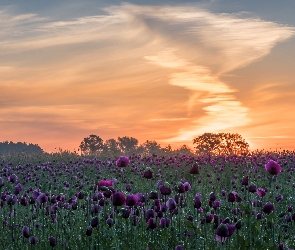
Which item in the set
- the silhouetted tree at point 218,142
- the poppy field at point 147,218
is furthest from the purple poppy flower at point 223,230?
the silhouetted tree at point 218,142

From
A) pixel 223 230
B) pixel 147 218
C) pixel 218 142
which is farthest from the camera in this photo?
pixel 218 142

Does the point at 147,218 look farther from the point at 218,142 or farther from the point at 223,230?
the point at 218,142

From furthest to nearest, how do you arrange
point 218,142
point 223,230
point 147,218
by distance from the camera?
point 218,142 → point 147,218 → point 223,230

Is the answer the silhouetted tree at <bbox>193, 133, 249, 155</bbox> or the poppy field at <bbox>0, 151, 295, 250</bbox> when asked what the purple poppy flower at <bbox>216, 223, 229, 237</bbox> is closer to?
the poppy field at <bbox>0, 151, 295, 250</bbox>

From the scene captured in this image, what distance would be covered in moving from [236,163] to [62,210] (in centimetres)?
863

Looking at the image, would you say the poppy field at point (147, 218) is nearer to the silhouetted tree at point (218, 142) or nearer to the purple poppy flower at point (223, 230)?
the purple poppy flower at point (223, 230)

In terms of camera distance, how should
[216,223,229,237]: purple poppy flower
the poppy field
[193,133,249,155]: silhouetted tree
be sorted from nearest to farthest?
[216,223,229,237]: purple poppy flower < the poppy field < [193,133,249,155]: silhouetted tree

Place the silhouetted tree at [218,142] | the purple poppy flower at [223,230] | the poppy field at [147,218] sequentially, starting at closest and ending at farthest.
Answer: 1. the purple poppy flower at [223,230]
2. the poppy field at [147,218]
3. the silhouetted tree at [218,142]

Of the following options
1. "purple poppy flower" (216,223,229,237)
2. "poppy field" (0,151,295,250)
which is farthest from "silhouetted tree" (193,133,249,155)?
"purple poppy flower" (216,223,229,237)

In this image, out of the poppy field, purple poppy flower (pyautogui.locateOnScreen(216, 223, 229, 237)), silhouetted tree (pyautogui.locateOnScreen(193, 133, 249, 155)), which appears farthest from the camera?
silhouetted tree (pyautogui.locateOnScreen(193, 133, 249, 155))

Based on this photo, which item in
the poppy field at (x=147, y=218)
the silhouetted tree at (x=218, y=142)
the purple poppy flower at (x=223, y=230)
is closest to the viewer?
the purple poppy flower at (x=223, y=230)

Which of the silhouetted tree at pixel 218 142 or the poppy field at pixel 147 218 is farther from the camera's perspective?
the silhouetted tree at pixel 218 142

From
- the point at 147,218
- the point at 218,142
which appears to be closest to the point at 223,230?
the point at 147,218

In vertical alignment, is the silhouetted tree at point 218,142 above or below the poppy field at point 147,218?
above
